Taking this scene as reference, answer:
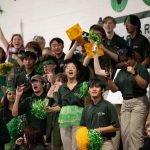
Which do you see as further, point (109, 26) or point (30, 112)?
point (109, 26)

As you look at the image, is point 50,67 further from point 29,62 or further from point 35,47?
point 35,47

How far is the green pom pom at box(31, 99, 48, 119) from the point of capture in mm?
6520

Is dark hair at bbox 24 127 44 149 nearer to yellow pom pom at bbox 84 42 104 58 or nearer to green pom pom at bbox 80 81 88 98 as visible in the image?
green pom pom at bbox 80 81 88 98

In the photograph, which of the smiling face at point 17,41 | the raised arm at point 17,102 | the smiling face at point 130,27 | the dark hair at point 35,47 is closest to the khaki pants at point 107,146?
the raised arm at point 17,102

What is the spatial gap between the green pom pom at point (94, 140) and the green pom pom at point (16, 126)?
1565 mm

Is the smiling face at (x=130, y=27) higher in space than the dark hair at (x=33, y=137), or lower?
higher

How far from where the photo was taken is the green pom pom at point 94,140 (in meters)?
5.50

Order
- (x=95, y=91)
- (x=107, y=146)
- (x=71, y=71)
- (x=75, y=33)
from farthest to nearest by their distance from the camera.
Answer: (x=75, y=33)
(x=71, y=71)
(x=95, y=91)
(x=107, y=146)

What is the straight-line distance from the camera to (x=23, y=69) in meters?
7.63

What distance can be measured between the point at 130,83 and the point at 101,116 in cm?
69

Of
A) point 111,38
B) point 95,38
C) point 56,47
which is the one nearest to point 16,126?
point 56,47

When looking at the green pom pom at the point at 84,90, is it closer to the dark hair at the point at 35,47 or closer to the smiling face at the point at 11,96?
the smiling face at the point at 11,96

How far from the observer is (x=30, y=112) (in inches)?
270

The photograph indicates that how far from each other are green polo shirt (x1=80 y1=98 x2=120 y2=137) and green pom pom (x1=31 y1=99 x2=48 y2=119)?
0.84 metres
